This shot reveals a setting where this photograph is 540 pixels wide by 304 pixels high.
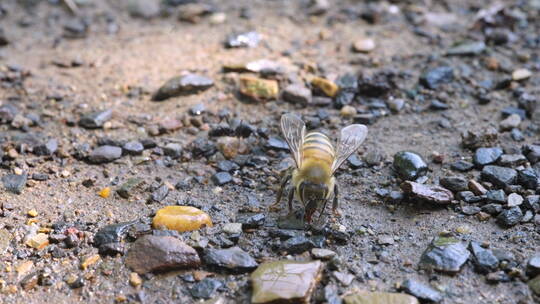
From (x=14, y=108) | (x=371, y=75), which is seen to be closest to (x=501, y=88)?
(x=371, y=75)

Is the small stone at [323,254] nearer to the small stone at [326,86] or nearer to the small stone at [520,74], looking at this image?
the small stone at [326,86]

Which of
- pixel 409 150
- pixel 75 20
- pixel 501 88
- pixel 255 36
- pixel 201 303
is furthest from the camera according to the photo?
pixel 75 20

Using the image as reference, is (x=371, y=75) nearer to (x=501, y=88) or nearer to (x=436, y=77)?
(x=436, y=77)

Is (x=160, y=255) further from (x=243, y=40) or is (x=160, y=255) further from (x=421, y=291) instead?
(x=243, y=40)

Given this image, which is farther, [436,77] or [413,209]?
[436,77]

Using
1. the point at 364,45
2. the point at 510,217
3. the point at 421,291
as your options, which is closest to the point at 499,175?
the point at 510,217

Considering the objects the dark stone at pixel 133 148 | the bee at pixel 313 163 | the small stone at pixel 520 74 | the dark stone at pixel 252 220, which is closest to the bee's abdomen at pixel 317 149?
the bee at pixel 313 163
